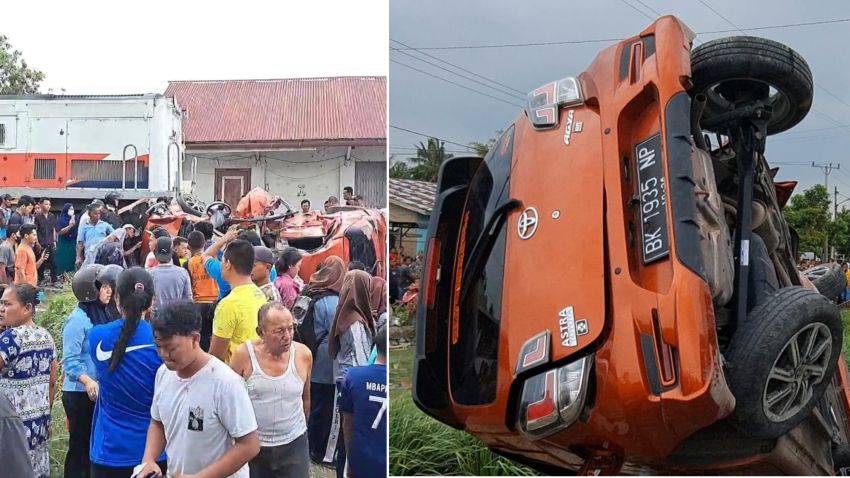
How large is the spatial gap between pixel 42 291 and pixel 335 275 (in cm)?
168

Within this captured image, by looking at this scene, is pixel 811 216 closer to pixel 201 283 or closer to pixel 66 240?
pixel 201 283

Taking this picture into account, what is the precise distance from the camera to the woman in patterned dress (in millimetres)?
4527

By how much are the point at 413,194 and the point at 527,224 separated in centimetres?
127

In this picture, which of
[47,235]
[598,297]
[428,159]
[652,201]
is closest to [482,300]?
[598,297]

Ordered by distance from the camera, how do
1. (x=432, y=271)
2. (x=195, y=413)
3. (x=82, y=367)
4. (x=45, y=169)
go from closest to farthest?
1. (x=432, y=271)
2. (x=195, y=413)
3. (x=82, y=367)
4. (x=45, y=169)

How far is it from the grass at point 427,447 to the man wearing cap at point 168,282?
3.94 ft

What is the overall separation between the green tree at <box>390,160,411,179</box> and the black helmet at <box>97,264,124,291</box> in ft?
5.27

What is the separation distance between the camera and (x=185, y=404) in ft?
13.9

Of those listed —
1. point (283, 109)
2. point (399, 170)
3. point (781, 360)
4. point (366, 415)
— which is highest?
point (283, 109)

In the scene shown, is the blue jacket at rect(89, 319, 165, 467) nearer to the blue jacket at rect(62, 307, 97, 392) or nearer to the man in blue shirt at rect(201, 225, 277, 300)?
the blue jacket at rect(62, 307, 97, 392)

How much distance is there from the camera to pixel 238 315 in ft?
14.6

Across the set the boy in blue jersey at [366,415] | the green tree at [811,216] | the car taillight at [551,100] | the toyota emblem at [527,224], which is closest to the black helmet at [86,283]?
the boy in blue jersey at [366,415]

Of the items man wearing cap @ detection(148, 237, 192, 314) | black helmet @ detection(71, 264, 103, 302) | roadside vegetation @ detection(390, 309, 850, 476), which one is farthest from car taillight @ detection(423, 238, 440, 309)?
black helmet @ detection(71, 264, 103, 302)

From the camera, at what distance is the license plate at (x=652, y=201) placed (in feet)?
10.1
